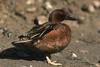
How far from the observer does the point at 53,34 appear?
8117 millimetres

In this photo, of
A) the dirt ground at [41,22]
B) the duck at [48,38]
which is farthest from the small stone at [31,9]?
the duck at [48,38]

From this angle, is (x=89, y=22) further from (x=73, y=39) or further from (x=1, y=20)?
(x=1, y=20)

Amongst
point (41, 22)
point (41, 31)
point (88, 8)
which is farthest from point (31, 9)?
point (41, 31)

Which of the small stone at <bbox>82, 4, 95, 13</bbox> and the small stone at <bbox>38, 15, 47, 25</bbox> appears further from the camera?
the small stone at <bbox>82, 4, 95, 13</bbox>

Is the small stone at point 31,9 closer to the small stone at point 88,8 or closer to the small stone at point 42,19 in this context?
the small stone at point 42,19

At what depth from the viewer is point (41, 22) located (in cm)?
1089

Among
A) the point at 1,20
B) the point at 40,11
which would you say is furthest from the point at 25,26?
the point at 40,11

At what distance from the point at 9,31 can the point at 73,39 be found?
1549mm

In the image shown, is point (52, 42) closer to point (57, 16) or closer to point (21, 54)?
point (57, 16)

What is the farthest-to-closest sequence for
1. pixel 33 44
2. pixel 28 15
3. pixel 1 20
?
pixel 28 15
pixel 1 20
pixel 33 44

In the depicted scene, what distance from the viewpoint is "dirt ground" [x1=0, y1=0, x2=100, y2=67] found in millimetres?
8578

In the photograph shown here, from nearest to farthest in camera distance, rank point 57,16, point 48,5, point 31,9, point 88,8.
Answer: point 57,16 → point 31,9 → point 48,5 → point 88,8

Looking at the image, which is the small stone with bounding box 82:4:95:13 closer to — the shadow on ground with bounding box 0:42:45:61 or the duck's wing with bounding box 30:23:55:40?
the shadow on ground with bounding box 0:42:45:61

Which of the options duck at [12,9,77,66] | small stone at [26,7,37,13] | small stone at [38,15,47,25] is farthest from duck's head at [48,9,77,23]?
small stone at [26,7,37,13]
